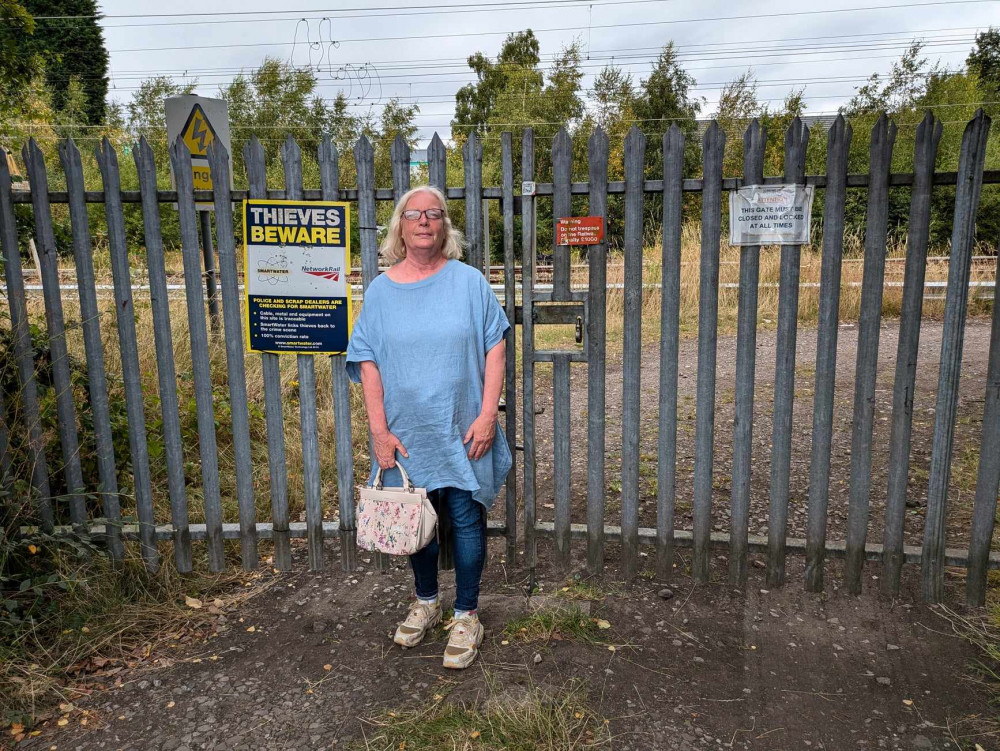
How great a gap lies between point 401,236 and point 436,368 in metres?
0.59

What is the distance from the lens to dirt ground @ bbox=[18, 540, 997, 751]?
2.69 meters

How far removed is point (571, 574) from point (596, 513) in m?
0.40

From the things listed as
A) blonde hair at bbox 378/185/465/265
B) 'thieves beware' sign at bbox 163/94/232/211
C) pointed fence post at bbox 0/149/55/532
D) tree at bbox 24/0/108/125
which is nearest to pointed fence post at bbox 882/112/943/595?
blonde hair at bbox 378/185/465/265

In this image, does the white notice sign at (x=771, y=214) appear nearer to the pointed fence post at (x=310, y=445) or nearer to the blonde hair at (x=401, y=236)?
the blonde hair at (x=401, y=236)

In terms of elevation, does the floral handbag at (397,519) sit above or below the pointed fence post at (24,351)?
below

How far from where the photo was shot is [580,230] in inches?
130

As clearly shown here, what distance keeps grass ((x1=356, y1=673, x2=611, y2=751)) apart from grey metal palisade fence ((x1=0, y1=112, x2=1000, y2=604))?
968 millimetres

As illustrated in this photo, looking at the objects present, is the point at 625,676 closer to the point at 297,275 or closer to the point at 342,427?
the point at 342,427

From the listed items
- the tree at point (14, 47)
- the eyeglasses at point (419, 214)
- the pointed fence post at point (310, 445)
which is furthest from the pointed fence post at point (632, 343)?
the tree at point (14, 47)

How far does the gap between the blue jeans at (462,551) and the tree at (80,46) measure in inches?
1518

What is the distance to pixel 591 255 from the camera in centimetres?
337

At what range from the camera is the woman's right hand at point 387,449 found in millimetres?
3100

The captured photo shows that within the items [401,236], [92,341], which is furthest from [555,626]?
[92,341]

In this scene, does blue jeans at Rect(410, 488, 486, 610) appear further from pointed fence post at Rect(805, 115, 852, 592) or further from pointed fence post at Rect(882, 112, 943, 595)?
pointed fence post at Rect(882, 112, 943, 595)
